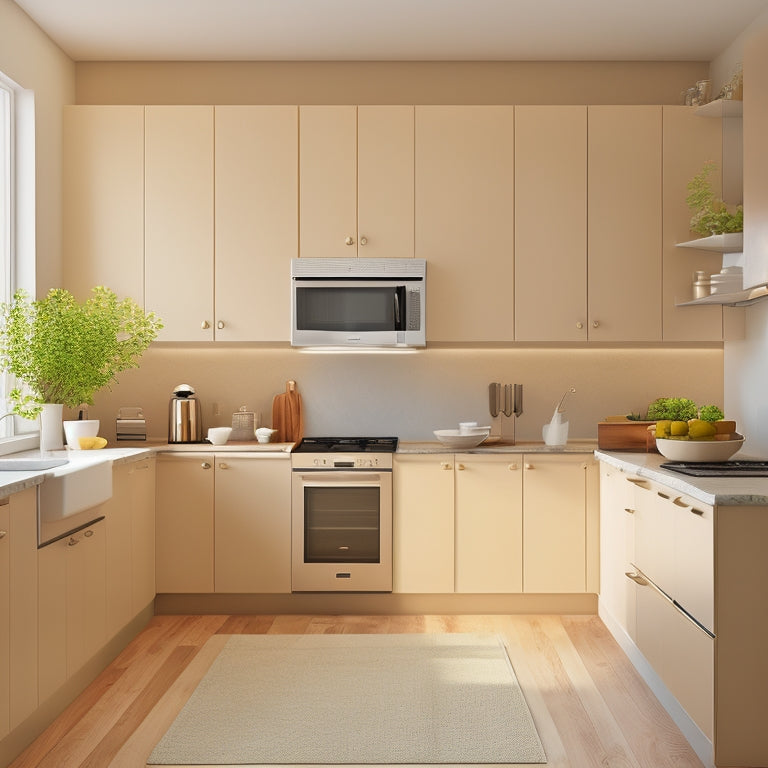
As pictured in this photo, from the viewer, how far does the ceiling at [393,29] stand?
12.5ft

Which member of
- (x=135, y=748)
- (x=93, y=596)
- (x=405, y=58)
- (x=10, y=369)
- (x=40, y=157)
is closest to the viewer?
(x=135, y=748)

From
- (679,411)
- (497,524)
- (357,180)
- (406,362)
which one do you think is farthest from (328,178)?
(679,411)

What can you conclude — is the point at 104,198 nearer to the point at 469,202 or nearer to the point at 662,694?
the point at 469,202

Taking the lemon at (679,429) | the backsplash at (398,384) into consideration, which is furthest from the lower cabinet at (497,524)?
the lemon at (679,429)

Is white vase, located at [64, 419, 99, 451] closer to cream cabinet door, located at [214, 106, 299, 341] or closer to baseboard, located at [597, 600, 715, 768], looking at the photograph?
cream cabinet door, located at [214, 106, 299, 341]

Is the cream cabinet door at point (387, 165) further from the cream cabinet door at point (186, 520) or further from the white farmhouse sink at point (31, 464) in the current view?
the white farmhouse sink at point (31, 464)

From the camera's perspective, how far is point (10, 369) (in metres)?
3.49

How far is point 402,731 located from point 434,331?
216cm

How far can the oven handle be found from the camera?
405 centimetres

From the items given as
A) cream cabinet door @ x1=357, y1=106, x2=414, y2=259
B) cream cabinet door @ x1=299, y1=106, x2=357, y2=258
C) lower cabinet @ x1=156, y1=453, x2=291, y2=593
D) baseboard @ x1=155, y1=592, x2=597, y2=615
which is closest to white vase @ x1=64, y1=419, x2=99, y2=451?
lower cabinet @ x1=156, y1=453, x2=291, y2=593

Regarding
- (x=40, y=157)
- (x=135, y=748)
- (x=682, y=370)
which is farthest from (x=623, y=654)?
(x=40, y=157)

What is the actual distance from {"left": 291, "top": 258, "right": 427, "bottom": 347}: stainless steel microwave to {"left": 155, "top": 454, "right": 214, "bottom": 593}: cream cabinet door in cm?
86

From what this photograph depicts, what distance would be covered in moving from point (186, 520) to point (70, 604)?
113 centimetres

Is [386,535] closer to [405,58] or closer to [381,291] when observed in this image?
[381,291]
